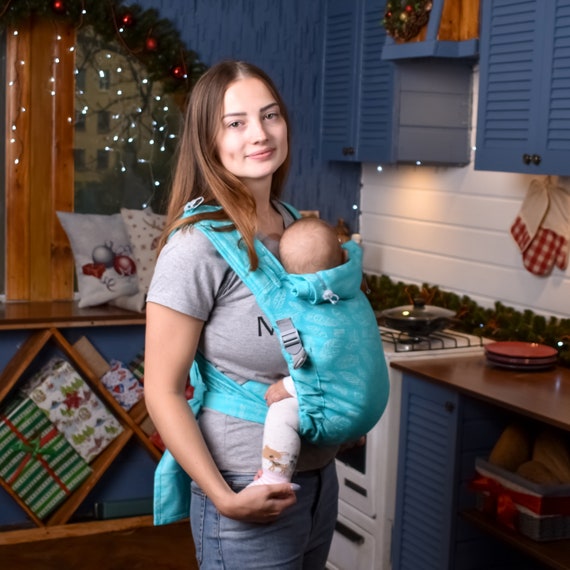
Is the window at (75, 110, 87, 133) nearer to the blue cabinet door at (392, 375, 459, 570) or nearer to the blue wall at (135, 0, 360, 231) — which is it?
the blue wall at (135, 0, 360, 231)

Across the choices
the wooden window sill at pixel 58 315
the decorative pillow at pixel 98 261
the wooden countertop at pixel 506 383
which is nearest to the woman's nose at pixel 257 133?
the wooden countertop at pixel 506 383

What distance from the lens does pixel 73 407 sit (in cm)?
424

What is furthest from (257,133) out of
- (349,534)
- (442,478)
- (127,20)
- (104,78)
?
(104,78)

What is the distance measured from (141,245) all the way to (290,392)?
8.65ft

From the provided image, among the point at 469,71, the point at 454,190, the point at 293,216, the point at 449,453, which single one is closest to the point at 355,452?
the point at 449,453

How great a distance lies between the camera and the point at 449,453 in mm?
3324

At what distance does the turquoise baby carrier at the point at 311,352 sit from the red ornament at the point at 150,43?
269 centimetres

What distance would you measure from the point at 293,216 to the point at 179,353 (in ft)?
1.49

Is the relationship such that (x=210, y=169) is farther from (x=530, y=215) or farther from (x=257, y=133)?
(x=530, y=215)

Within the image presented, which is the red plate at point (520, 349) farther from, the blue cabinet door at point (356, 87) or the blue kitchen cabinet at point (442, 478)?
the blue cabinet door at point (356, 87)

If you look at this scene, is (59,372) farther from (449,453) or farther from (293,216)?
(293,216)

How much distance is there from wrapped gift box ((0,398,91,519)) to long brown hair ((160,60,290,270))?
8.26 feet

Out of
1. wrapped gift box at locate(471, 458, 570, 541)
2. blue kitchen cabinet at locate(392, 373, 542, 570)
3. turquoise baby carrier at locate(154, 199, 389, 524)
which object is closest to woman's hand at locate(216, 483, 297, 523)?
turquoise baby carrier at locate(154, 199, 389, 524)

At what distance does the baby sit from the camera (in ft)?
5.72
